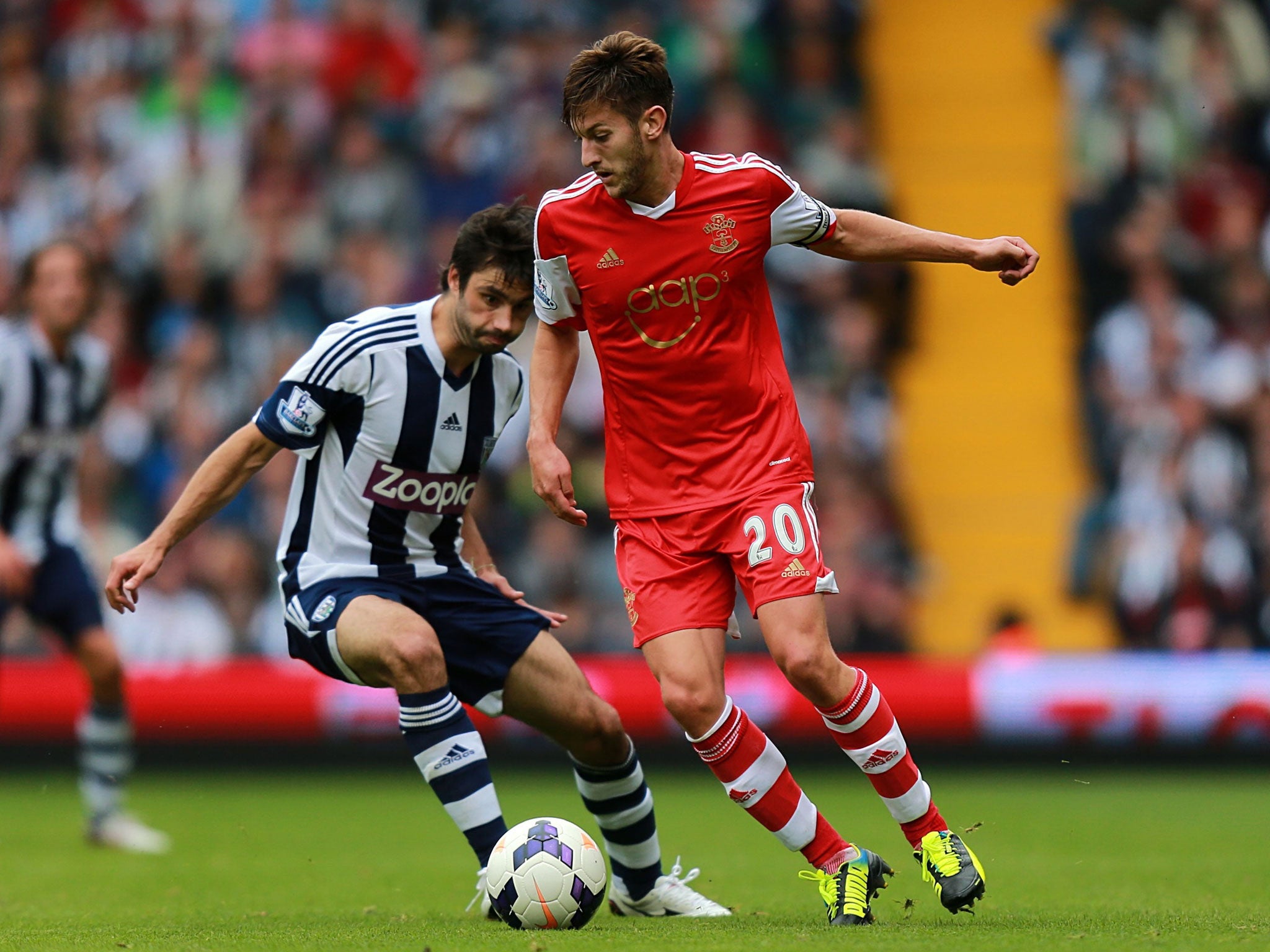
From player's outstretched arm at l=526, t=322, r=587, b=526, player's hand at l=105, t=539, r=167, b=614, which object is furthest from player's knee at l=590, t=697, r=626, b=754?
player's hand at l=105, t=539, r=167, b=614

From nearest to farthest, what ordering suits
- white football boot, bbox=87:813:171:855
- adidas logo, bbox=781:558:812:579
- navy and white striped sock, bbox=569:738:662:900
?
adidas logo, bbox=781:558:812:579 < navy and white striped sock, bbox=569:738:662:900 < white football boot, bbox=87:813:171:855

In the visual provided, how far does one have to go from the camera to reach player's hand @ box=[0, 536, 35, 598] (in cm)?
752

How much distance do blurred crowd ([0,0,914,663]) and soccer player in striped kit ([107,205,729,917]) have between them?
244 inches

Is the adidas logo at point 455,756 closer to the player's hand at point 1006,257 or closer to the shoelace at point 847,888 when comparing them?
the shoelace at point 847,888

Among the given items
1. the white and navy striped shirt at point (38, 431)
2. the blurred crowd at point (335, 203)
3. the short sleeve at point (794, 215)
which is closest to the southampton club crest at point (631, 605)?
the short sleeve at point (794, 215)

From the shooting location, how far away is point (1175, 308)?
524 inches

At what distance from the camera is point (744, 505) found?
5.10m

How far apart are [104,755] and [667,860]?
2.74m

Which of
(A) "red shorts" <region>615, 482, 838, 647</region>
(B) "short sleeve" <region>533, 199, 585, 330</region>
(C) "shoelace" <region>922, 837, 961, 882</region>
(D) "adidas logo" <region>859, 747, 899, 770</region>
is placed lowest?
(C) "shoelace" <region>922, 837, 961, 882</region>

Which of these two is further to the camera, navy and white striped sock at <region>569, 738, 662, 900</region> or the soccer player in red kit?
navy and white striped sock at <region>569, 738, 662, 900</region>

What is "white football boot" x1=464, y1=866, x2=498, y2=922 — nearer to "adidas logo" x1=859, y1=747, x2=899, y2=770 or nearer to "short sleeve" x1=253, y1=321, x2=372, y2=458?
"adidas logo" x1=859, y1=747, x2=899, y2=770

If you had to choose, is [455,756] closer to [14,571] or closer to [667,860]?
[667,860]

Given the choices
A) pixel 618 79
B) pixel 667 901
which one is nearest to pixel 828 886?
pixel 667 901

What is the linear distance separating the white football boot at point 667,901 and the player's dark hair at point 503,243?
198 cm
